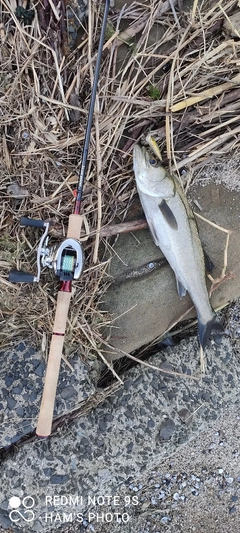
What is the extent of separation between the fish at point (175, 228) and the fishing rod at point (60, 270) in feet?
1.24

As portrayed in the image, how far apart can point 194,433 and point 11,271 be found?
1.55 metres

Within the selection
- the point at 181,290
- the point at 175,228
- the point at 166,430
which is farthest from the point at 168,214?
the point at 166,430

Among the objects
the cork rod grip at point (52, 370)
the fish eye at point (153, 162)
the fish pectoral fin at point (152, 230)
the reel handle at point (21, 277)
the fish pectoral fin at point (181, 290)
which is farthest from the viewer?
the fish pectoral fin at point (181, 290)

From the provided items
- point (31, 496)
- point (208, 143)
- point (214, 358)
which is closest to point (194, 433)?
point (214, 358)

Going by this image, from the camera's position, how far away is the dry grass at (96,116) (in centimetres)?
267

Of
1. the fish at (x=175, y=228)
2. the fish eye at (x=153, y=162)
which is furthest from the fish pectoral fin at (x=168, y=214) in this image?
the fish eye at (x=153, y=162)

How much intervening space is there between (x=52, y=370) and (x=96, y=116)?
1482mm

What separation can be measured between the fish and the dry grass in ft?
0.60

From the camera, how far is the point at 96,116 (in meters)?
2.68

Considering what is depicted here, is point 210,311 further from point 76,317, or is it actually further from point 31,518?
point 31,518

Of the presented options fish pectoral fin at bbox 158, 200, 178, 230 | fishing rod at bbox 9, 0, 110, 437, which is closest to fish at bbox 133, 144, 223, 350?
fish pectoral fin at bbox 158, 200, 178, 230

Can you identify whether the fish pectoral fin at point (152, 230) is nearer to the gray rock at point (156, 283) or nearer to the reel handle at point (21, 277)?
the gray rock at point (156, 283)

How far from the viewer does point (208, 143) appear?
9.32 ft

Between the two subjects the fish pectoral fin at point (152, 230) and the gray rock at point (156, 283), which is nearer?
the fish pectoral fin at point (152, 230)
